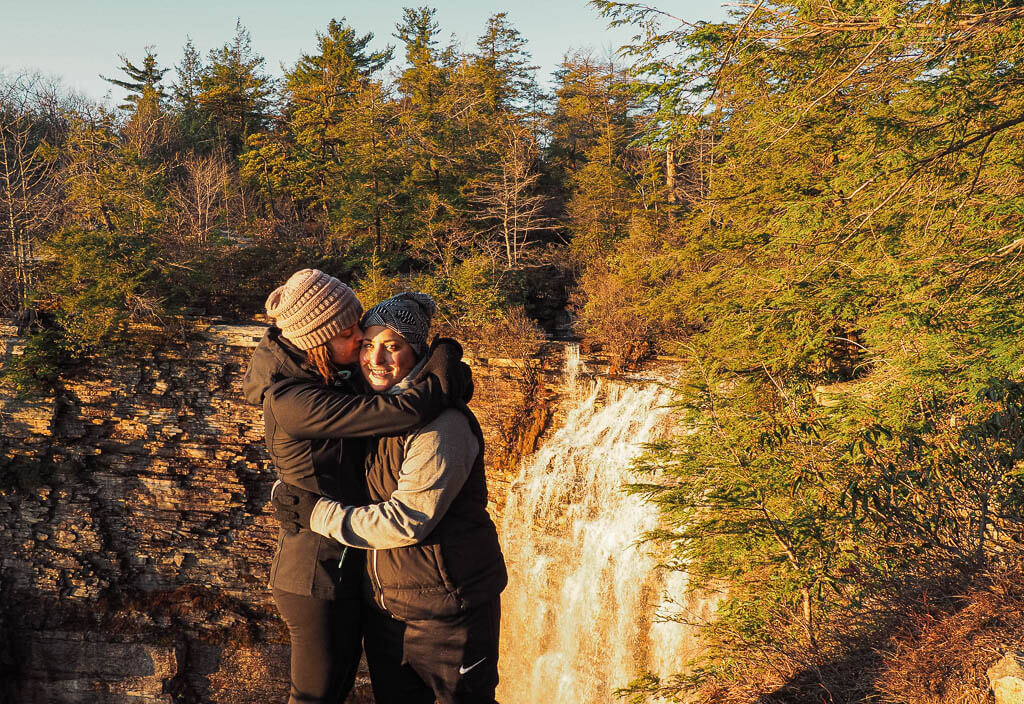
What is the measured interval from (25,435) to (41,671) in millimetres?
5300

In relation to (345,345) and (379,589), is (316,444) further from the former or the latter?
(379,589)

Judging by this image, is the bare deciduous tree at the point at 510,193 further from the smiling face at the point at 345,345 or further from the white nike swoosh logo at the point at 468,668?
the white nike swoosh logo at the point at 468,668

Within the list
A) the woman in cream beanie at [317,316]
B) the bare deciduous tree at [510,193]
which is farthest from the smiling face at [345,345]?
the bare deciduous tree at [510,193]

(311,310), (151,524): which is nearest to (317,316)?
(311,310)

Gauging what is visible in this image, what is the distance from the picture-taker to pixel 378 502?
7.03 ft

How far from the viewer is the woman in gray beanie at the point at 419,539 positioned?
198 cm

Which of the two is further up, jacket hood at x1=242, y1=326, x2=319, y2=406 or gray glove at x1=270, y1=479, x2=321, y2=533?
jacket hood at x1=242, y1=326, x2=319, y2=406

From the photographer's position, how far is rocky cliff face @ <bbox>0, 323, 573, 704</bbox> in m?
13.0

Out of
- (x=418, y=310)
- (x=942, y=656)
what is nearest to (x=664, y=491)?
(x=942, y=656)

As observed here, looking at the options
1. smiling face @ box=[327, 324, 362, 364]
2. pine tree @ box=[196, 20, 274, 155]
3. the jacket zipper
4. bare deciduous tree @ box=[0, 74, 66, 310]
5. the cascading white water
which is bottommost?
the cascading white water

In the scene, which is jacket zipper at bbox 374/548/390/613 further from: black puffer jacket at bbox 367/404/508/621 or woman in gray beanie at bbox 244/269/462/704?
woman in gray beanie at bbox 244/269/462/704

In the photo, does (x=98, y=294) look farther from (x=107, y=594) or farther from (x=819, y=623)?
(x=819, y=623)

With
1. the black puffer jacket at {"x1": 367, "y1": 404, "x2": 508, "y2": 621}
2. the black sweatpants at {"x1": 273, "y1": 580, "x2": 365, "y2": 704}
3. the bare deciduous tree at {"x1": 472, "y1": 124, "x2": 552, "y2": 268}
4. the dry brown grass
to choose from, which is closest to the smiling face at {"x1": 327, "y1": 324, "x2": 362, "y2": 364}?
the black puffer jacket at {"x1": 367, "y1": 404, "x2": 508, "y2": 621}

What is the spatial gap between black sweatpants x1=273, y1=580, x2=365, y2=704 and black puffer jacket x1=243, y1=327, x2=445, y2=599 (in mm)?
65
